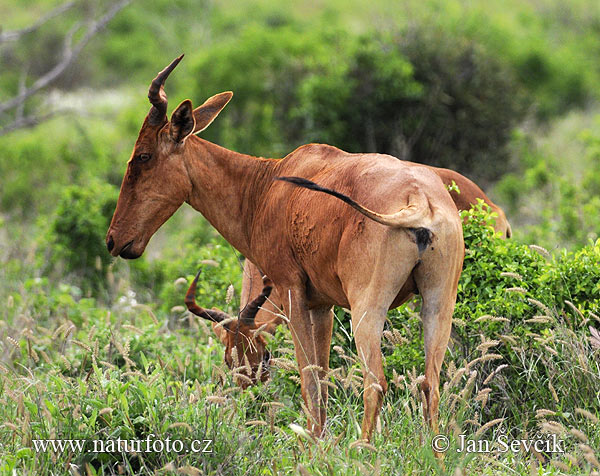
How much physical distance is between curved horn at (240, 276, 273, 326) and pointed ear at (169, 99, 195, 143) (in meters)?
1.12

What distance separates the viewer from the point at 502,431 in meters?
5.69

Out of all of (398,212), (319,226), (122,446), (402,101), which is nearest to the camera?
(398,212)

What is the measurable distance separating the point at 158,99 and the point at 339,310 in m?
2.23

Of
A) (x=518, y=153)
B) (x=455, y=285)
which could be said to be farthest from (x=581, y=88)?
(x=455, y=285)

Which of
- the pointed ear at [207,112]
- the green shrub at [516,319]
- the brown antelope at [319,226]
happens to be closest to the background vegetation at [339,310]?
the green shrub at [516,319]

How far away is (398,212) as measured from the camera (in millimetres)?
4730

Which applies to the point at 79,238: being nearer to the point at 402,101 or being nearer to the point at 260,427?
the point at 260,427

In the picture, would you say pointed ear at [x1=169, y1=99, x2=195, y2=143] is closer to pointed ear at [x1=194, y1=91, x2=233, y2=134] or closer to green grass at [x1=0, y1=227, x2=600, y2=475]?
pointed ear at [x1=194, y1=91, x2=233, y2=134]

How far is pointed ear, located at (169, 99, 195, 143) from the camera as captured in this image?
573 centimetres

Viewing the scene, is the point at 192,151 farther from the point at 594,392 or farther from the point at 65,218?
the point at 65,218

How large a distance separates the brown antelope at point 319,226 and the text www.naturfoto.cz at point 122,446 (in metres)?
0.68

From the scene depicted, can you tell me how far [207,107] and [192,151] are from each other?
392mm

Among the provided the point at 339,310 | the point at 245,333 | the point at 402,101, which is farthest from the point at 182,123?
the point at 402,101

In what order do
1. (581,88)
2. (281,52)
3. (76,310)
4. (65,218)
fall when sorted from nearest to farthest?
(76,310), (65,218), (281,52), (581,88)
